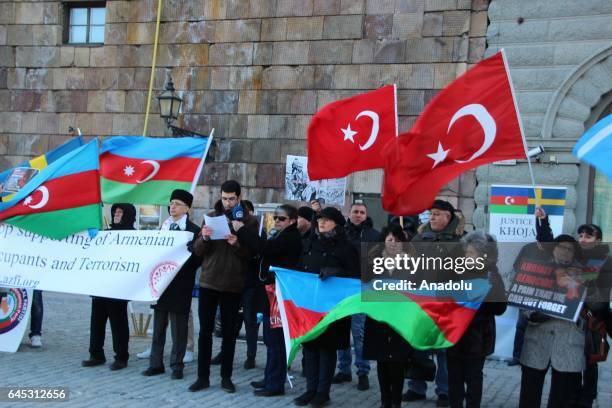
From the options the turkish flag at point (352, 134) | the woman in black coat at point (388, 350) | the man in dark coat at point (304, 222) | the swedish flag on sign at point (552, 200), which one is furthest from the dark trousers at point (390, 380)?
the swedish flag on sign at point (552, 200)

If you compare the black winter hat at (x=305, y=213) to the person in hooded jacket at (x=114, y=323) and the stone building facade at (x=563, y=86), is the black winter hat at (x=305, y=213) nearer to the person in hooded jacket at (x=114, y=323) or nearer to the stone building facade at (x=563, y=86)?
the person in hooded jacket at (x=114, y=323)

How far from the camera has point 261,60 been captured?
14.8 meters

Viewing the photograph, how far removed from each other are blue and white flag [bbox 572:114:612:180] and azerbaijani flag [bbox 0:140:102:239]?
16.4ft

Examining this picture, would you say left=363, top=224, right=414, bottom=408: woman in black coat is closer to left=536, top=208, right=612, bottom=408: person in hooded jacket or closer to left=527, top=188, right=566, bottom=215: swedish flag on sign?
left=536, top=208, right=612, bottom=408: person in hooded jacket

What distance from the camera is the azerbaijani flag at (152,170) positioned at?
8.49m

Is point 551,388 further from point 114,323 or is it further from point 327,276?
point 114,323

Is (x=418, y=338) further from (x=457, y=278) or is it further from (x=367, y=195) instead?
(x=367, y=195)

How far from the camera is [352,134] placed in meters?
8.30

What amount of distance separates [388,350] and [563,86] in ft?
25.1

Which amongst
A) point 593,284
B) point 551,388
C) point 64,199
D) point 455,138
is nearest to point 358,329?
point 551,388

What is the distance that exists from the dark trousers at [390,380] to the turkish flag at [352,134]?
2.41m

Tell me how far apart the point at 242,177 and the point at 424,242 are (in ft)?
28.5

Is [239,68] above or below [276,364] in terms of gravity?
above

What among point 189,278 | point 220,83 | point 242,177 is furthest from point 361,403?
point 220,83
